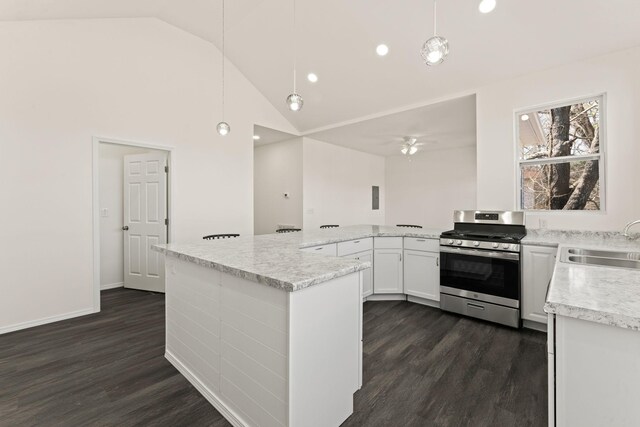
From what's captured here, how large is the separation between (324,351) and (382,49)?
138 inches

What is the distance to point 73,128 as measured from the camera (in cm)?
334

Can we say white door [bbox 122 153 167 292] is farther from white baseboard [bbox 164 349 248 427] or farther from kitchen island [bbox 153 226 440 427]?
kitchen island [bbox 153 226 440 427]

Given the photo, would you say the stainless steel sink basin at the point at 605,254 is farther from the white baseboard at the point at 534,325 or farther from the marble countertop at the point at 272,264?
the marble countertop at the point at 272,264

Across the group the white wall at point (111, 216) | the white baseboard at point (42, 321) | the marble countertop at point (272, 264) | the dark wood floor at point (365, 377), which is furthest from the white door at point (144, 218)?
the marble countertop at point (272, 264)

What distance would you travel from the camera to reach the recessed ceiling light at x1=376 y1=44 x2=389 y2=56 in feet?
11.7

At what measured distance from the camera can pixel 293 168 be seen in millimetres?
6090

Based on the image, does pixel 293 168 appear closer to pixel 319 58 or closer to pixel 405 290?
pixel 319 58

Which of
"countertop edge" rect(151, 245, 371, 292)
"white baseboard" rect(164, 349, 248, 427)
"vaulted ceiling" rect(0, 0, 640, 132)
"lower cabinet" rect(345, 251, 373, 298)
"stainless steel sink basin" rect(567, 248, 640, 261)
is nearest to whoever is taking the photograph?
"countertop edge" rect(151, 245, 371, 292)

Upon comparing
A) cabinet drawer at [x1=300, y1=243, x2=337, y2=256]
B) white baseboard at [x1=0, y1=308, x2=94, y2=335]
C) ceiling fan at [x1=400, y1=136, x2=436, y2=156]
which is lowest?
white baseboard at [x1=0, y1=308, x2=94, y2=335]

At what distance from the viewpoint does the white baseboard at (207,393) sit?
1.66m

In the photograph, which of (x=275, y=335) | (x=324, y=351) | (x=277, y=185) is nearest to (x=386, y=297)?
(x=324, y=351)

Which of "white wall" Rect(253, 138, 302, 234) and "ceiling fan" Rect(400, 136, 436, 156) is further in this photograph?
"white wall" Rect(253, 138, 302, 234)

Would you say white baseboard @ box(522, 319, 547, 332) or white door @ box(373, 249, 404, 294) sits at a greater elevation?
white door @ box(373, 249, 404, 294)

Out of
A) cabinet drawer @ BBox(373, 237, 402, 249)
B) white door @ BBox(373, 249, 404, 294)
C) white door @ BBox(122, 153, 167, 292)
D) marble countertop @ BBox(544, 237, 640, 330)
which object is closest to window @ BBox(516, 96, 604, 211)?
cabinet drawer @ BBox(373, 237, 402, 249)
